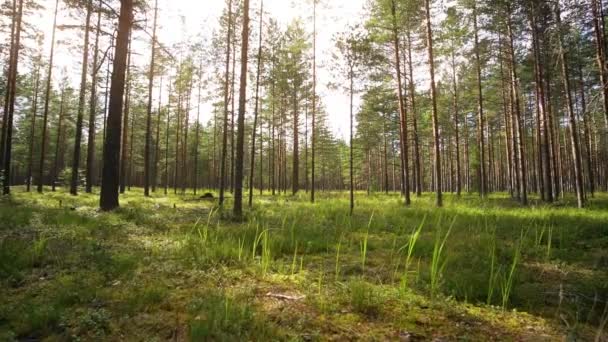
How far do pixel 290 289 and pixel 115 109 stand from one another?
1067cm

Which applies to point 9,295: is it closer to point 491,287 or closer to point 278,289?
point 278,289

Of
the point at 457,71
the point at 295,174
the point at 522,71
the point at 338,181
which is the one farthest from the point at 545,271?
the point at 338,181

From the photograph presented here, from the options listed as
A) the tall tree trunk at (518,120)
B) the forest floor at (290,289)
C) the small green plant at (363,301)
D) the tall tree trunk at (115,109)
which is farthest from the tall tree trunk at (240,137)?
the tall tree trunk at (518,120)

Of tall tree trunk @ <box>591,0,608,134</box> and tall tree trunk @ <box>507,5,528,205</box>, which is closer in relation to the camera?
tall tree trunk @ <box>591,0,608,134</box>

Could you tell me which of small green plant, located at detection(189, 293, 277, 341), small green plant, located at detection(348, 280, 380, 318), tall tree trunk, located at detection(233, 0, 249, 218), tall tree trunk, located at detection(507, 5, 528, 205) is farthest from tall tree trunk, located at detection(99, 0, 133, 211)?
tall tree trunk, located at detection(507, 5, 528, 205)

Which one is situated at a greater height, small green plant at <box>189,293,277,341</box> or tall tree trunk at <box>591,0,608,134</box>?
tall tree trunk at <box>591,0,608,134</box>

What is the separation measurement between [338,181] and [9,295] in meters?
78.0

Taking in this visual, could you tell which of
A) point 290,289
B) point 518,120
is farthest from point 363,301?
point 518,120

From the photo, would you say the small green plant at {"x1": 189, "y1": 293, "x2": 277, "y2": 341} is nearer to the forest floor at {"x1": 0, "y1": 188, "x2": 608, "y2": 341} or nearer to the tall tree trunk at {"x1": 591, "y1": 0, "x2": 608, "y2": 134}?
the forest floor at {"x1": 0, "y1": 188, "x2": 608, "y2": 341}

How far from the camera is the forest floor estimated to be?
11.4ft

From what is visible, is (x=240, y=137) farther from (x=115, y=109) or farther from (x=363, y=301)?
(x=363, y=301)

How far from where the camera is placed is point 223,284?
4789 mm

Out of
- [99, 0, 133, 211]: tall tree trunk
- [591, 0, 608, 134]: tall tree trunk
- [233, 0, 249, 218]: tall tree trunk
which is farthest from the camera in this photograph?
[99, 0, 133, 211]: tall tree trunk

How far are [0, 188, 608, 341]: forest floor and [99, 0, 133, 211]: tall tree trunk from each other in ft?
13.3
